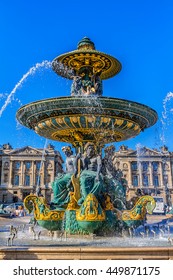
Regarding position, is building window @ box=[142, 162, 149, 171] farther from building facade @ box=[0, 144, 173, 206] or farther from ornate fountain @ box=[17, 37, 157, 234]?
ornate fountain @ box=[17, 37, 157, 234]

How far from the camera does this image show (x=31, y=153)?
85.4m

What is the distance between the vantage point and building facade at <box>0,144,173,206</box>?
81.8m

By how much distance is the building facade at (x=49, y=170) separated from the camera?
81.8 meters

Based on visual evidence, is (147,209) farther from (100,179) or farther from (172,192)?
(172,192)

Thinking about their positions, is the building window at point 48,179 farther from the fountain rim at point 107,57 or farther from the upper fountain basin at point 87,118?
the upper fountain basin at point 87,118

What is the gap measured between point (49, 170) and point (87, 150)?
7420 cm

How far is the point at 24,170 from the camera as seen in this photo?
83938 mm

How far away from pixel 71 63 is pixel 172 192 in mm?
76787

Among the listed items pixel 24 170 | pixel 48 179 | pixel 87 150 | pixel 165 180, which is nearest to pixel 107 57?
pixel 87 150

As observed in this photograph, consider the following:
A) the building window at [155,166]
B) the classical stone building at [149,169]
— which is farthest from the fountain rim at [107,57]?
the building window at [155,166]

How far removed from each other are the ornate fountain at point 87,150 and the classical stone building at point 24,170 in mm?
70771

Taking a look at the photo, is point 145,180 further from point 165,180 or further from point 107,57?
point 107,57

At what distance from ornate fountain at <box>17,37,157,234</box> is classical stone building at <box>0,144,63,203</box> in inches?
2786
